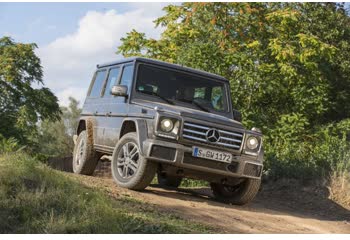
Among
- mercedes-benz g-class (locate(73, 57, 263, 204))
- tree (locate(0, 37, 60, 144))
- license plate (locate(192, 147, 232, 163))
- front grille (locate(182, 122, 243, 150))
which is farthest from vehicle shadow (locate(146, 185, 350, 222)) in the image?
tree (locate(0, 37, 60, 144))

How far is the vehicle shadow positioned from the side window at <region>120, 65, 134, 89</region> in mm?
1724

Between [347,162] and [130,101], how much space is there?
5.03 meters

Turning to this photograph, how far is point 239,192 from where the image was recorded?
8773 mm

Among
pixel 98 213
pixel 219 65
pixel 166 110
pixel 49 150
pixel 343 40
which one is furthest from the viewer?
pixel 49 150

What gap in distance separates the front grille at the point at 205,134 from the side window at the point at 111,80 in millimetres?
2157

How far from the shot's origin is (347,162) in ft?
37.1

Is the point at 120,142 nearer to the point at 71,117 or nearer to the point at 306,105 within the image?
the point at 306,105

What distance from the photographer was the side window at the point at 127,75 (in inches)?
346

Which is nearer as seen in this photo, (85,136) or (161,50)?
(85,136)

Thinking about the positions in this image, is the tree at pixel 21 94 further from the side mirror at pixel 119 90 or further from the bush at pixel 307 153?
the side mirror at pixel 119 90

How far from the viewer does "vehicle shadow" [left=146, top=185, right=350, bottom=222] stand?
9.05 meters

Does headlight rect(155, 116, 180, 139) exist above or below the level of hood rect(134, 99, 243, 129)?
below

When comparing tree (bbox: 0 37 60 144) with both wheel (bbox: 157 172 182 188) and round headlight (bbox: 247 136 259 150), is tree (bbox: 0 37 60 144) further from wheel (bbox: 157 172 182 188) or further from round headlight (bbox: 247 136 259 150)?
round headlight (bbox: 247 136 259 150)

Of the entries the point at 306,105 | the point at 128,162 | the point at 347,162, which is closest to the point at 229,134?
the point at 128,162
